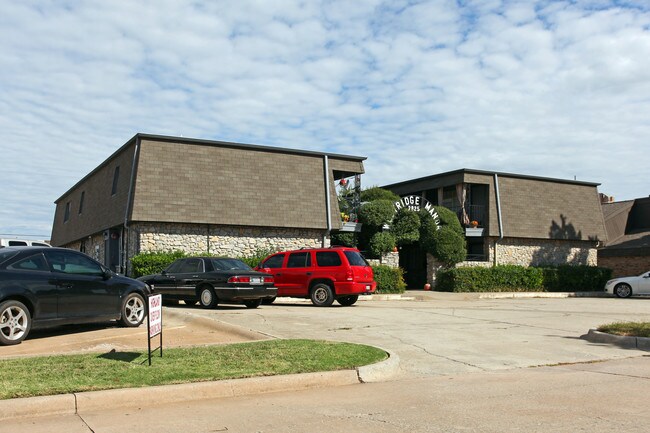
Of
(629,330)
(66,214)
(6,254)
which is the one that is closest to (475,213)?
(629,330)

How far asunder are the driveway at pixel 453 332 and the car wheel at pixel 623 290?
11110mm

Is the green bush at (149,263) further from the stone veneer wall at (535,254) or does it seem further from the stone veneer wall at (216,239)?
the stone veneer wall at (535,254)

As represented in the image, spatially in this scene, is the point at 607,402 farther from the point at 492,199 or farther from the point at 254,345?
the point at 492,199

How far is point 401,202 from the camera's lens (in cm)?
3164

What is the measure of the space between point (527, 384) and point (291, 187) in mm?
20360

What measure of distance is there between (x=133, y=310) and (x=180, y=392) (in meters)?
5.68

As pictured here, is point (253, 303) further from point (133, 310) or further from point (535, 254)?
point (535, 254)

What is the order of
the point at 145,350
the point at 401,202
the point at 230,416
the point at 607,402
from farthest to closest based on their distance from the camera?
the point at 401,202, the point at 145,350, the point at 607,402, the point at 230,416

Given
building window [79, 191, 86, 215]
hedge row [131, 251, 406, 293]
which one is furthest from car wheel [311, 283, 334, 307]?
building window [79, 191, 86, 215]

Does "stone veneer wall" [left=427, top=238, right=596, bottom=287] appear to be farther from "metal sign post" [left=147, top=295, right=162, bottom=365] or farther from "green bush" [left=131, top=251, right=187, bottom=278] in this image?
"metal sign post" [left=147, top=295, right=162, bottom=365]

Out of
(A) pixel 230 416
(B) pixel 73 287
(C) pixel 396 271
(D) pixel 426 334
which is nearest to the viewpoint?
(A) pixel 230 416

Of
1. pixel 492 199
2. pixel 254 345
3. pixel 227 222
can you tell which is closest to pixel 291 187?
pixel 227 222

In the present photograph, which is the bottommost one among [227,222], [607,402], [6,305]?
[607,402]

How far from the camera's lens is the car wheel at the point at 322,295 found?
19.1m
